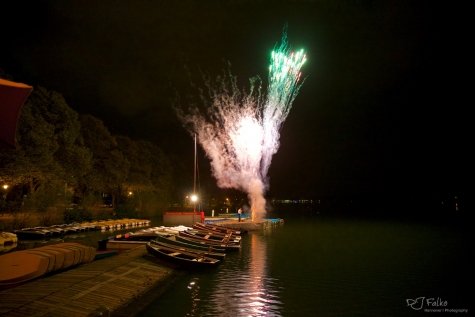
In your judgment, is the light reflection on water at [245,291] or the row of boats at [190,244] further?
the row of boats at [190,244]

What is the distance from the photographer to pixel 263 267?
26.0m

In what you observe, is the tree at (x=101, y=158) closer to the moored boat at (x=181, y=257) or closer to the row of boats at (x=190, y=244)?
the row of boats at (x=190, y=244)

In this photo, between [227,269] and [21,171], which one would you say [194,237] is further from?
[21,171]

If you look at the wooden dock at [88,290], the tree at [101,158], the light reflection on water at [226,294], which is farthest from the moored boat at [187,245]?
the tree at [101,158]

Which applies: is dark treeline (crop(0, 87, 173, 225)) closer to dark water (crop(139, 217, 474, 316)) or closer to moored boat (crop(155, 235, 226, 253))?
moored boat (crop(155, 235, 226, 253))

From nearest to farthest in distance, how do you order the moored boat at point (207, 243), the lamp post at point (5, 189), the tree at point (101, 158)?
1. the moored boat at point (207, 243)
2. the lamp post at point (5, 189)
3. the tree at point (101, 158)

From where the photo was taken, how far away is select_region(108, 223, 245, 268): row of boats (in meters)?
23.2

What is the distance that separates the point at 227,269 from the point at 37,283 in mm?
11807

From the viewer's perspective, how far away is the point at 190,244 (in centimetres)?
2858

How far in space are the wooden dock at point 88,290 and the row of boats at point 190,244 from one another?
63.3 inches

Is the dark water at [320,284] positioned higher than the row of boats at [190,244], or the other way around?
the row of boats at [190,244]

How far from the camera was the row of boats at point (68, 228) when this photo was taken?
120ft

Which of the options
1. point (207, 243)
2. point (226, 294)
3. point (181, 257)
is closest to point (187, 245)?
point (207, 243)

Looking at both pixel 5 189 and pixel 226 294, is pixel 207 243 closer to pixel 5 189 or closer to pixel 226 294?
pixel 226 294
